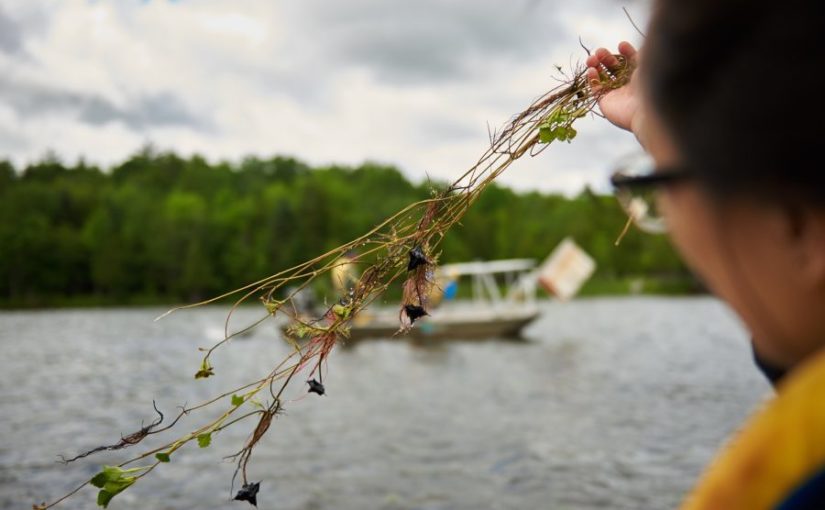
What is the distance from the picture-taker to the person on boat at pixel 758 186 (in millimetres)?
685

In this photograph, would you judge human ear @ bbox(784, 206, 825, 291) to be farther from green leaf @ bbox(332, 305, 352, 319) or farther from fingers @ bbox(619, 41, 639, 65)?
green leaf @ bbox(332, 305, 352, 319)

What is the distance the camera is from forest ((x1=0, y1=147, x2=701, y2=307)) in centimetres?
10294

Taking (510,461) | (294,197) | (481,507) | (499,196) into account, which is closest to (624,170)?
(481,507)

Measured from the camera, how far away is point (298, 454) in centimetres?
1625

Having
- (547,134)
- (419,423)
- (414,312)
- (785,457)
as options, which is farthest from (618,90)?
(419,423)

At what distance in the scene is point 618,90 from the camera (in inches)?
72.7

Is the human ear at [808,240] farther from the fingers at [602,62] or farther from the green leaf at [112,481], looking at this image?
the green leaf at [112,481]

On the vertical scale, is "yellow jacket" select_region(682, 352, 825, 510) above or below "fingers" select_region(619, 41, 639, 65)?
below

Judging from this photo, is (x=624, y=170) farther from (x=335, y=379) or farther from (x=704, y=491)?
(x=335, y=379)

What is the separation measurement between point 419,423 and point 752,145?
19.5m

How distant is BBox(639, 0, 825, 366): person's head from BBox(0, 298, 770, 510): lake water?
241 centimetres

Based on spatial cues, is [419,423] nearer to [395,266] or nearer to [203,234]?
[395,266]

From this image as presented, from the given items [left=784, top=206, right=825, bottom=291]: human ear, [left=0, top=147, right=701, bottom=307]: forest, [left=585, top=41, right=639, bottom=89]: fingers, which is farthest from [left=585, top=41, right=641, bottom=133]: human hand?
[left=0, top=147, right=701, bottom=307]: forest

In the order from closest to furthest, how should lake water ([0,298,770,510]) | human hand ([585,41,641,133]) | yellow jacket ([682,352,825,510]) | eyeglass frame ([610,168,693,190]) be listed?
yellow jacket ([682,352,825,510])
eyeglass frame ([610,168,693,190])
human hand ([585,41,641,133])
lake water ([0,298,770,510])
